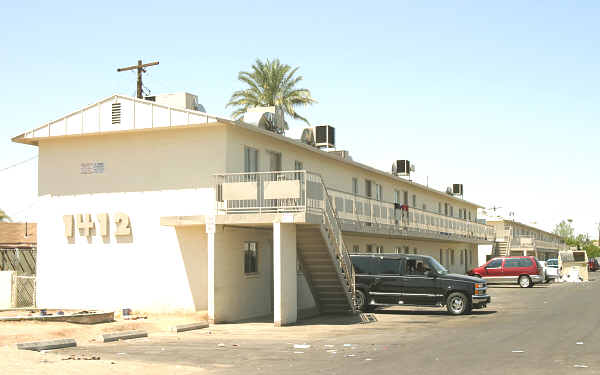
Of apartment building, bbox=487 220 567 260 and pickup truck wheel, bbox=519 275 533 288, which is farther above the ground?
apartment building, bbox=487 220 567 260

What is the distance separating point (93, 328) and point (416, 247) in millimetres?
27907

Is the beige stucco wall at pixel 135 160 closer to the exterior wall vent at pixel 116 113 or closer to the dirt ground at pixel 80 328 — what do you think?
the exterior wall vent at pixel 116 113

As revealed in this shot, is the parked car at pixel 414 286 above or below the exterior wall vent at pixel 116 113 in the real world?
below

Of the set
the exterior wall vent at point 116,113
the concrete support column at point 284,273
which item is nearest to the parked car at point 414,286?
the concrete support column at point 284,273

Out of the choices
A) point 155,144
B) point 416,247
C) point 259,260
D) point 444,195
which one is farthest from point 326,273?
point 444,195

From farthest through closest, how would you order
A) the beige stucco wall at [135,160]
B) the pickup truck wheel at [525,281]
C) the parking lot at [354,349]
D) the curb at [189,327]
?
the pickup truck wheel at [525,281], the beige stucco wall at [135,160], the curb at [189,327], the parking lot at [354,349]

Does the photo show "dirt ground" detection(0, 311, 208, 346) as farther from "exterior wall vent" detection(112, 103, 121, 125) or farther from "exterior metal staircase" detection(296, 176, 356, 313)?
"exterior wall vent" detection(112, 103, 121, 125)

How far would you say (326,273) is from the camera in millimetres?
22641

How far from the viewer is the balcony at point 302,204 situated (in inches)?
804

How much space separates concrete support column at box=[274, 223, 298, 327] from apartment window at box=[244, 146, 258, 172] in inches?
136

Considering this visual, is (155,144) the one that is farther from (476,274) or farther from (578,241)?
(578,241)

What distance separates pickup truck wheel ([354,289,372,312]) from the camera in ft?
80.3

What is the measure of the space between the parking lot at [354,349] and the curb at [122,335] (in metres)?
0.36

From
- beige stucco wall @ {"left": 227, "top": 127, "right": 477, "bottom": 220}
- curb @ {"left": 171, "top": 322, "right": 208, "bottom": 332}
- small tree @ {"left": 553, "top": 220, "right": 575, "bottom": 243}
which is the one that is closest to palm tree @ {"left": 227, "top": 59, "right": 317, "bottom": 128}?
beige stucco wall @ {"left": 227, "top": 127, "right": 477, "bottom": 220}
